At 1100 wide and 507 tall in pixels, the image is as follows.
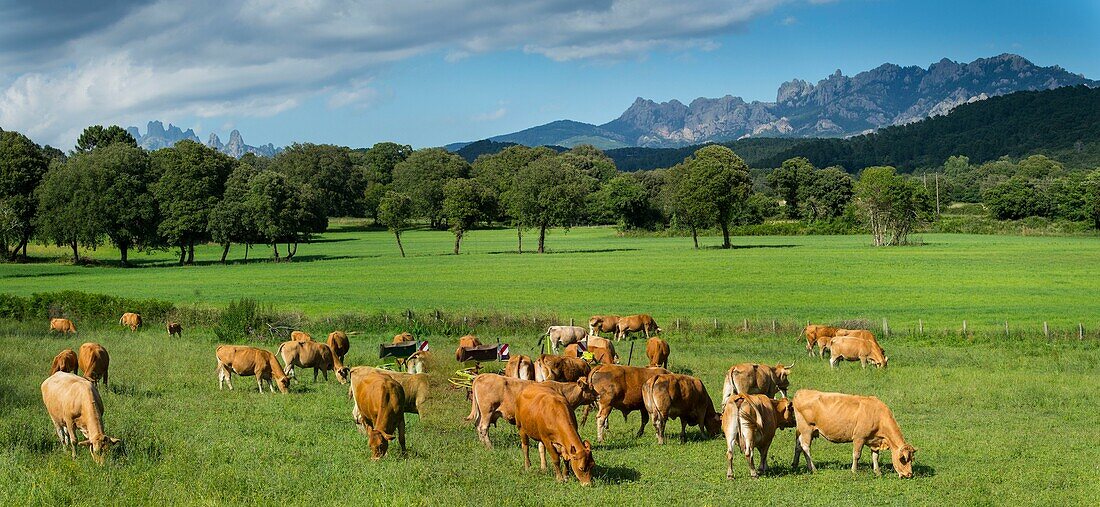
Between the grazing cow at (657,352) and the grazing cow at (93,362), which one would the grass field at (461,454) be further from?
the grazing cow at (657,352)

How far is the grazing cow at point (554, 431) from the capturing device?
13586 millimetres

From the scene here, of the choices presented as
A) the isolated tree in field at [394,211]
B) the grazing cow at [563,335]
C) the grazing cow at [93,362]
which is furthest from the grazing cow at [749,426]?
the isolated tree in field at [394,211]

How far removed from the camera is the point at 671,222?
131 m

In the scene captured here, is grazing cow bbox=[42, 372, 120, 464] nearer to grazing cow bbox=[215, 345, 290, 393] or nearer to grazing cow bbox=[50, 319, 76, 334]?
grazing cow bbox=[215, 345, 290, 393]

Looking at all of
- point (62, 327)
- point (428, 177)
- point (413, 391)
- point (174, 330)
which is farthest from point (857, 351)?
point (428, 177)

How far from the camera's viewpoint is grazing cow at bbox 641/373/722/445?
16.8 m

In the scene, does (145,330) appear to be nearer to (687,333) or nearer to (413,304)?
(413,304)

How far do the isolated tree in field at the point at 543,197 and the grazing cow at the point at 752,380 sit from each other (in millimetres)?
71478

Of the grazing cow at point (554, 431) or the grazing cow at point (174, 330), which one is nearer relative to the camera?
the grazing cow at point (554, 431)

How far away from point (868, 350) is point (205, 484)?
2250 centimetres

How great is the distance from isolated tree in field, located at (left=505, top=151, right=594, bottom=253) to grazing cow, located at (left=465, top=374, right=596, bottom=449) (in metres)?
75.6

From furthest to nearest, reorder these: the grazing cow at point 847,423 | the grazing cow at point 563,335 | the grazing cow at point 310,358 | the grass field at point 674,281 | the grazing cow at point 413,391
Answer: the grass field at point 674,281
the grazing cow at point 563,335
the grazing cow at point 310,358
the grazing cow at point 413,391
the grazing cow at point 847,423

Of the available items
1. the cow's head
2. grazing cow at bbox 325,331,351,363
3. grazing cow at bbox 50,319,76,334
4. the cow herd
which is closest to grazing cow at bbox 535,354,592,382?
the cow herd

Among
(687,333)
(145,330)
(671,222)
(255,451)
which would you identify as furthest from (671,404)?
(671,222)
